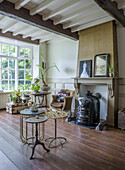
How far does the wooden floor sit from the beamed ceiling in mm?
2692

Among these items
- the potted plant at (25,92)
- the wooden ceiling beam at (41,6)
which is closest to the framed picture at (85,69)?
the wooden ceiling beam at (41,6)

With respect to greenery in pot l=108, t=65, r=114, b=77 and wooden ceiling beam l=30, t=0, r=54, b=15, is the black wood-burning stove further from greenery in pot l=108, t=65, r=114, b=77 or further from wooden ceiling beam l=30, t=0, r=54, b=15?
wooden ceiling beam l=30, t=0, r=54, b=15

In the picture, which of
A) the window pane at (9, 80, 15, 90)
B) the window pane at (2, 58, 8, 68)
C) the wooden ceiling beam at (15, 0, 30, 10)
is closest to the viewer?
the wooden ceiling beam at (15, 0, 30, 10)

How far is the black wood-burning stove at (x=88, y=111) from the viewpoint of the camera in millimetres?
3895

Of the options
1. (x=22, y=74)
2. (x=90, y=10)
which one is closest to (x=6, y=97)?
(x=22, y=74)

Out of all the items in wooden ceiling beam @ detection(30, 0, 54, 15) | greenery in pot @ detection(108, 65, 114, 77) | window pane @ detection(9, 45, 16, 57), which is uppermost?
wooden ceiling beam @ detection(30, 0, 54, 15)

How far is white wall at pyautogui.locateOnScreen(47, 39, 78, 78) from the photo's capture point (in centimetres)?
537

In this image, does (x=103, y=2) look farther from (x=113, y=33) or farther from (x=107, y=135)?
(x=107, y=135)

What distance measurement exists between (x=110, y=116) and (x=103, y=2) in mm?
2856

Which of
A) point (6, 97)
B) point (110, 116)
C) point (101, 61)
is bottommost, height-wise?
point (110, 116)

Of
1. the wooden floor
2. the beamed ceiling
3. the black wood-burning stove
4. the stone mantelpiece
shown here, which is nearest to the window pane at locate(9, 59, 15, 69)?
the beamed ceiling

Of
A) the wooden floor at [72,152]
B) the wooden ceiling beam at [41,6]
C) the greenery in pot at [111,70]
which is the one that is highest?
the wooden ceiling beam at [41,6]

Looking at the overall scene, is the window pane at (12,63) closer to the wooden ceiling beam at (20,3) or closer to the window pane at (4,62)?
the window pane at (4,62)

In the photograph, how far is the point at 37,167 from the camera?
79.2 inches
